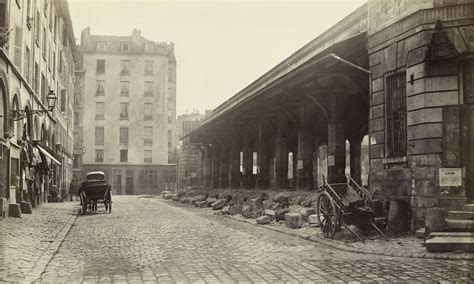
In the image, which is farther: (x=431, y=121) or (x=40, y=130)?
(x=40, y=130)

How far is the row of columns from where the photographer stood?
1670 centimetres

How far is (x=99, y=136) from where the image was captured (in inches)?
2329

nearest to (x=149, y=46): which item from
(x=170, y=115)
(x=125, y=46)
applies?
(x=125, y=46)

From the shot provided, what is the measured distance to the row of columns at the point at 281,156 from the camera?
658 inches

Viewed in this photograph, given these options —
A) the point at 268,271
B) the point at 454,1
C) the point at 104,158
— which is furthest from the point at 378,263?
the point at 104,158

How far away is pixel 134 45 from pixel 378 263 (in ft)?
190

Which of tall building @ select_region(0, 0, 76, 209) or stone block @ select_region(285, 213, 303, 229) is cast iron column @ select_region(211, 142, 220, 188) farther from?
stone block @ select_region(285, 213, 303, 229)

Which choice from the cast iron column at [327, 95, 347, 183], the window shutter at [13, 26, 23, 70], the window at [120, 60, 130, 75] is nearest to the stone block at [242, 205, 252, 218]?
the cast iron column at [327, 95, 347, 183]

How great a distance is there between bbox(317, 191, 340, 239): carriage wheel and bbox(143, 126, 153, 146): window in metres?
49.5

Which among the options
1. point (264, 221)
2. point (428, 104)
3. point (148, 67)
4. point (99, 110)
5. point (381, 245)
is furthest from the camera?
point (148, 67)

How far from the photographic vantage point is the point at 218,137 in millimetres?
34438

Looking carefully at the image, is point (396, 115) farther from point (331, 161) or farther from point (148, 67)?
point (148, 67)

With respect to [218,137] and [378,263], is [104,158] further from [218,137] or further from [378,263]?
[378,263]

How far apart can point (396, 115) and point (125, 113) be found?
51.1 m
